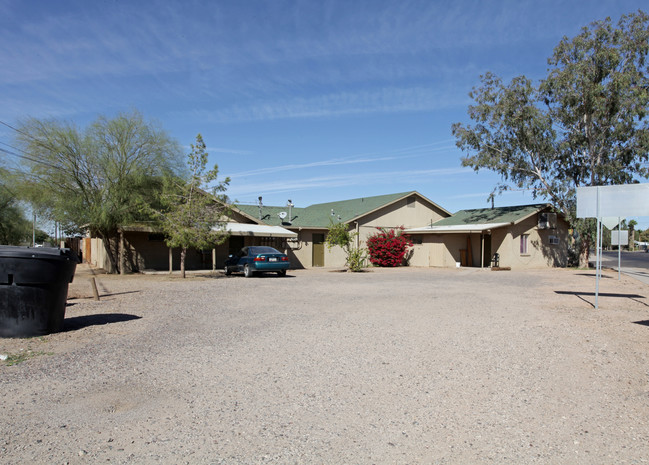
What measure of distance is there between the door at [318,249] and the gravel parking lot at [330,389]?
19620 mm

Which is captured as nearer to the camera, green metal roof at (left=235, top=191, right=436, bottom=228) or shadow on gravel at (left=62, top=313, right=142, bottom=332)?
shadow on gravel at (left=62, top=313, right=142, bottom=332)

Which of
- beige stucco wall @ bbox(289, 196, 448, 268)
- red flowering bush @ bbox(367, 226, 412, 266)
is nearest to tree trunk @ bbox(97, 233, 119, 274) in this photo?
beige stucco wall @ bbox(289, 196, 448, 268)

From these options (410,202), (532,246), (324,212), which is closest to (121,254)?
(324,212)

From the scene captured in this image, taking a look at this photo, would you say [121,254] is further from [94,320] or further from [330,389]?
[330,389]

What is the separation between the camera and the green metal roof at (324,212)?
30.0 m

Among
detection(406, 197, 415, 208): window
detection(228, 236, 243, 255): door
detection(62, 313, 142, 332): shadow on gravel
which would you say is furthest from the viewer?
detection(406, 197, 415, 208): window

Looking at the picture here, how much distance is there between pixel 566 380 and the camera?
5574 millimetres

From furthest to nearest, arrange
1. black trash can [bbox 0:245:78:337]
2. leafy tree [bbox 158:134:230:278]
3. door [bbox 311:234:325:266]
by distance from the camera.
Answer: door [bbox 311:234:325:266]
leafy tree [bbox 158:134:230:278]
black trash can [bbox 0:245:78:337]

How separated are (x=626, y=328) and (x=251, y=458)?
7838mm

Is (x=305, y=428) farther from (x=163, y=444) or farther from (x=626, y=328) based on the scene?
(x=626, y=328)

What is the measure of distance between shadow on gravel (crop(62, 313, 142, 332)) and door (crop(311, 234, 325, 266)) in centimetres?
1997

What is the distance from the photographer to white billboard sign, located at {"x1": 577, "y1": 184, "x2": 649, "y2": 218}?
10.6 m

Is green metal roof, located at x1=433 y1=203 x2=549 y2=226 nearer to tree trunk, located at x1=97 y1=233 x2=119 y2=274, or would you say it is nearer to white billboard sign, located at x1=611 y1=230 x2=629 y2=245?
white billboard sign, located at x1=611 y1=230 x2=629 y2=245

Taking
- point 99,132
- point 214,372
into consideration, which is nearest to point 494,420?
point 214,372
